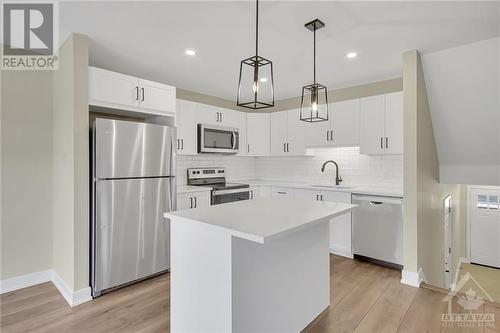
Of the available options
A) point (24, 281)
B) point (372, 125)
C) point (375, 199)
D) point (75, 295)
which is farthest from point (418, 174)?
point (24, 281)

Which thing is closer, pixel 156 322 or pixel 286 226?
pixel 286 226

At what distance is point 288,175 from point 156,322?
3.37m

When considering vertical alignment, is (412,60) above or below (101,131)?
above

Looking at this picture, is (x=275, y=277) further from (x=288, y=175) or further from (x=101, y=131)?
(x=288, y=175)

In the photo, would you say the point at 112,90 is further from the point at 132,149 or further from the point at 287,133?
the point at 287,133

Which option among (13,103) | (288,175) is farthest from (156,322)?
(288,175)

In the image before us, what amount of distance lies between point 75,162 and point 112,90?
0.82 meters

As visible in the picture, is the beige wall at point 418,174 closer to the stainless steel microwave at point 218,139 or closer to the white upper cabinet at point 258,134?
the white upper cabinet at point 258,134

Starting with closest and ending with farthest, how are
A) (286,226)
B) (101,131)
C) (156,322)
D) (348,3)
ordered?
(286,226) → (348,3) → (156,322) → (101,131)

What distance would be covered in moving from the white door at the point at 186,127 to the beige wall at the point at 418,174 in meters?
2.76

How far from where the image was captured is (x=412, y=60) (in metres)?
2.85

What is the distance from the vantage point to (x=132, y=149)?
2838 mm

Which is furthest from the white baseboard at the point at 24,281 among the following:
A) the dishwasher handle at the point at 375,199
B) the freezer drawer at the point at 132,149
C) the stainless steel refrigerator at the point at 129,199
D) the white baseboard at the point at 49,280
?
the dishwasher handle at the point at 375,199

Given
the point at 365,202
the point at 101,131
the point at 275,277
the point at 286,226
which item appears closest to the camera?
the point at 286,226
